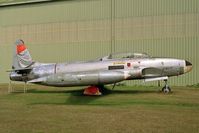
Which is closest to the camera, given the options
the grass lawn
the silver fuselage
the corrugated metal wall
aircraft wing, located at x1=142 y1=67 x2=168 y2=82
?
the grass lawn

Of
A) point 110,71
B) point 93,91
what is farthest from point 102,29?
point 110,71

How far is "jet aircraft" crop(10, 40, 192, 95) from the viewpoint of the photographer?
19.3 metres

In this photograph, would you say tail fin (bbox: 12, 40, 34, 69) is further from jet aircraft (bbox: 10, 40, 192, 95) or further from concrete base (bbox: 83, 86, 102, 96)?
concrete base (bbox: 83, 86, 102, 96)

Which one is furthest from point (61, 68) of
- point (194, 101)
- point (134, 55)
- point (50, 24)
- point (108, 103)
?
point (50, 24)

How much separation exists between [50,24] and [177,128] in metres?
24.4

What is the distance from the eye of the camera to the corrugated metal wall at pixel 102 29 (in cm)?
2842

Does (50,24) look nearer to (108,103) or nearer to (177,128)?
(108,103)

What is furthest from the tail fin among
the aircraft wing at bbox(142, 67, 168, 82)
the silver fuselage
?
the aircraft wing at bbox(142, 67, 168, 82)

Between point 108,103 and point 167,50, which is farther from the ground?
point 167,50

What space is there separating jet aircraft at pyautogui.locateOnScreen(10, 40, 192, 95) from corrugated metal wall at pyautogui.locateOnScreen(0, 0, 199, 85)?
24.9 feet

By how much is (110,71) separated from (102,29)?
12.1 m

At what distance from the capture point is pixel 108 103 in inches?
691

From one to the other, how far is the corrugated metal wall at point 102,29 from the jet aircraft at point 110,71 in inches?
298

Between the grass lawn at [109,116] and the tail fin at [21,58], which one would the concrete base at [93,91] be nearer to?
the grass lawn at [109,116]
